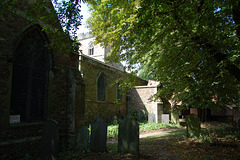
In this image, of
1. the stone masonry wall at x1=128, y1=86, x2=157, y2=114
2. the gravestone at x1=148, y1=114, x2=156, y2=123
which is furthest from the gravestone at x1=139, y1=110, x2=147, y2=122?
the gravestone at x1=148, y1=114, x2=156, y2=123

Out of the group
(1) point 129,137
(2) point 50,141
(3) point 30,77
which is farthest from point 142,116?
(2) point 50,141

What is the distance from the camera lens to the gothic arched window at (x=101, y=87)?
53.8ft

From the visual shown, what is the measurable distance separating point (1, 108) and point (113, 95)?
510 inches

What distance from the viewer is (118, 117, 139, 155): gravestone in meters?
6.08

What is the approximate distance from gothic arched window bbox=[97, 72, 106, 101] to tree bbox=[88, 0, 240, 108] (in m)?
9.05

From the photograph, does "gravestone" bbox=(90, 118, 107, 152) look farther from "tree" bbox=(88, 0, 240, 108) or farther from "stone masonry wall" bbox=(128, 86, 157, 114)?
"stone masonry wall" bbox=(128, 86, 157, 114)

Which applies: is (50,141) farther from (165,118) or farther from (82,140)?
(165,118)

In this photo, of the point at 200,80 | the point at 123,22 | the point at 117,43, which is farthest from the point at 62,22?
the point at 200,80

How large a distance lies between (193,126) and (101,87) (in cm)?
947

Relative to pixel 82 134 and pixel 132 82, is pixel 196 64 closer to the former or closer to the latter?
pixel 132 82

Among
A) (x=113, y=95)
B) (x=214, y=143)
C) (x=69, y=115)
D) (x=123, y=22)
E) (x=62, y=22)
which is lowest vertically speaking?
(x=214, y=143)

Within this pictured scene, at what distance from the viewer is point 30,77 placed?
6844 mm

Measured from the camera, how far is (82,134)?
22.3ft

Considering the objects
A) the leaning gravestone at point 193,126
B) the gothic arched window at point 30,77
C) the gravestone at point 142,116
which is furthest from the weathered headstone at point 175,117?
the gothic arched window at point 30,77
